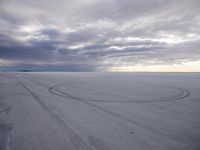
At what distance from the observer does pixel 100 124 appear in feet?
17.0

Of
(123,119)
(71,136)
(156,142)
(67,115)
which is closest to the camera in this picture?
(156,142)

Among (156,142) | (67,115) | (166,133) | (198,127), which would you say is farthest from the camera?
(67,115)

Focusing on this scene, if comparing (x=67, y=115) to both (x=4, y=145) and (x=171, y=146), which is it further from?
Result: (x=171, y=146)

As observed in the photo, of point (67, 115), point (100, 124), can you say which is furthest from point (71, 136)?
point (67, 115)

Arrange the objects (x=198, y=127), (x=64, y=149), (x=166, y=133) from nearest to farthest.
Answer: (x=64, y=149) < (x=166, y=133) < (x=198, y=127)

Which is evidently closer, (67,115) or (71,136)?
(71,136)

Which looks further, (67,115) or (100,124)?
(67,115)

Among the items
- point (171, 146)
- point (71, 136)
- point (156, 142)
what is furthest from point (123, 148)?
point (71, 136)

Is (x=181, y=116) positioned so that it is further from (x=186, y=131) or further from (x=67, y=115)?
(x=67, y=115)

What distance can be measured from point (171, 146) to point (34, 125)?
16.4ft

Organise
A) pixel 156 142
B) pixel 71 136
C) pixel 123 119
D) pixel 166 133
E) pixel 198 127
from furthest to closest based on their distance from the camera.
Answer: pixel 123 119 < pixel 198 127 < pixel 166 133 < pixel 71 136 < pixel 156 142

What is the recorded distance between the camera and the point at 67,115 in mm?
6188

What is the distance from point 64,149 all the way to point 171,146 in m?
3.15

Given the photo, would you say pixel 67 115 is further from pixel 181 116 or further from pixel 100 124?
pixel 181 116
